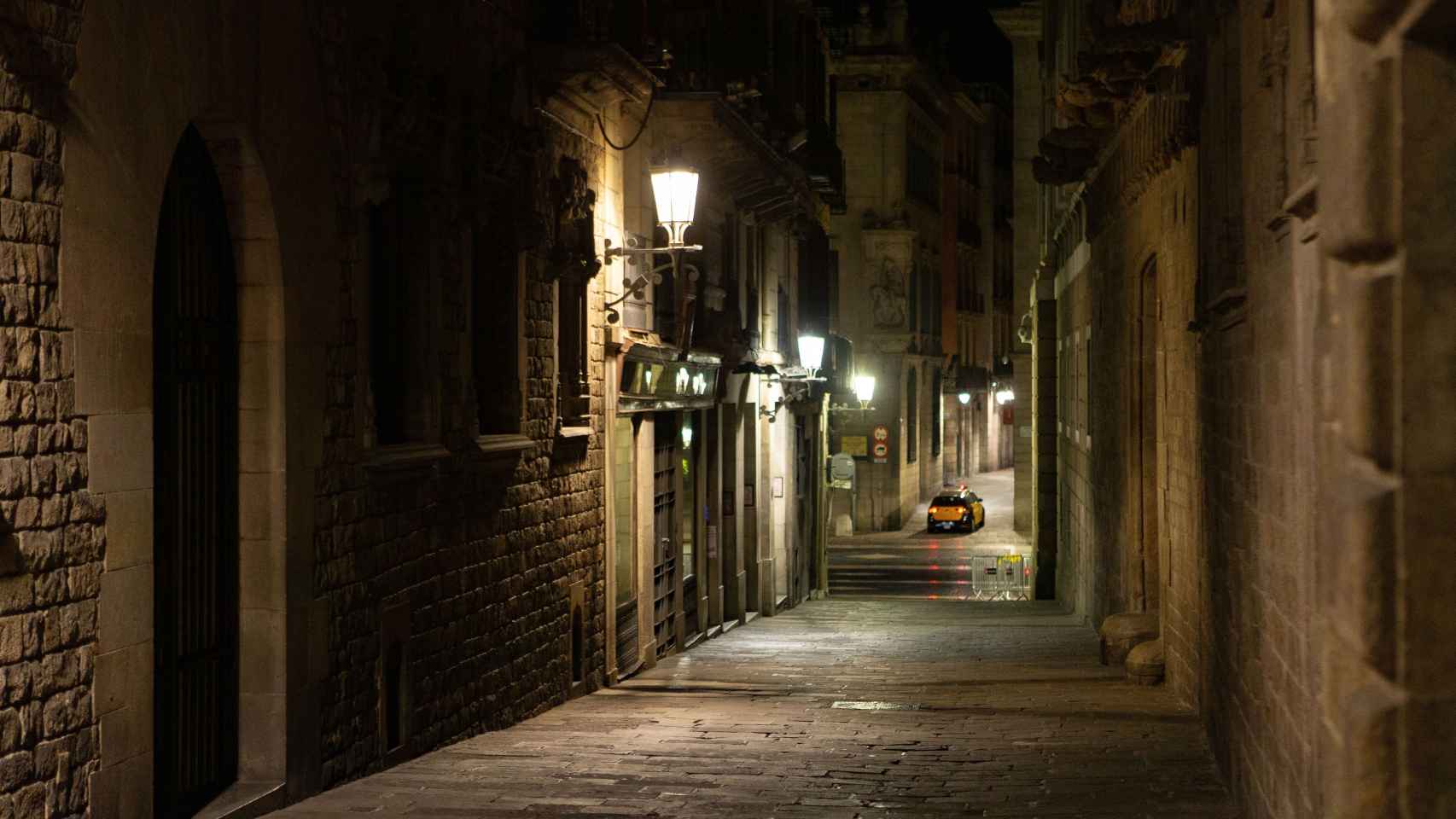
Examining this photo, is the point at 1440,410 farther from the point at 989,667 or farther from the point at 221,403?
the point at 989,667

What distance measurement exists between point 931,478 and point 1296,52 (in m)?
55.3

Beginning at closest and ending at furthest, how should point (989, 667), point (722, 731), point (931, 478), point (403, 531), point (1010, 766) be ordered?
point (1010, 766) < point (403, 531) < point (722, 731) < point (989, 667) < point (931, 478)

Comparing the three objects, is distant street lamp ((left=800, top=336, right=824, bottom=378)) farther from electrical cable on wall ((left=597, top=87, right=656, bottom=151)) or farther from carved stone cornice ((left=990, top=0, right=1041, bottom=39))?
carved stone cornice ((left=990, top=0, right=1041, bottom=39))

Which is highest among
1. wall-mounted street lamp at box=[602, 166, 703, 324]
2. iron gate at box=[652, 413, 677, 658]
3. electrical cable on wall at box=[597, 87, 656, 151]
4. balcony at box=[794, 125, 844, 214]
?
balcony at box=[794, 125, 844, 214]

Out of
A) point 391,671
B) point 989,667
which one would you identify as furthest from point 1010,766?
point 989,667

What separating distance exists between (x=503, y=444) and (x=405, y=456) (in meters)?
1.88

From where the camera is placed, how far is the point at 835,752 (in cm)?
1023

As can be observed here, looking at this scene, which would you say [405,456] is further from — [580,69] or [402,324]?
[580,69]

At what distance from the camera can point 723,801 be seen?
8.33 meters

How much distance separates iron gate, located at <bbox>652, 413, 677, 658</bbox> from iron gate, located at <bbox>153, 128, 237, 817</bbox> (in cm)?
898

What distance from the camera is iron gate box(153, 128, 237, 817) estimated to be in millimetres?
7742

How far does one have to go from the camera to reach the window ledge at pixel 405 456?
31.9 feet

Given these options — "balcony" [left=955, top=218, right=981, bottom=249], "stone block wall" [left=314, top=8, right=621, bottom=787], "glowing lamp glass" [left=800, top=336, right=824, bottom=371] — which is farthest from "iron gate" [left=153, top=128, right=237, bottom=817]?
"balcony" [left=955, top=218, right=981, bottom=249]

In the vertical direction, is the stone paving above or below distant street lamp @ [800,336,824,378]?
below
